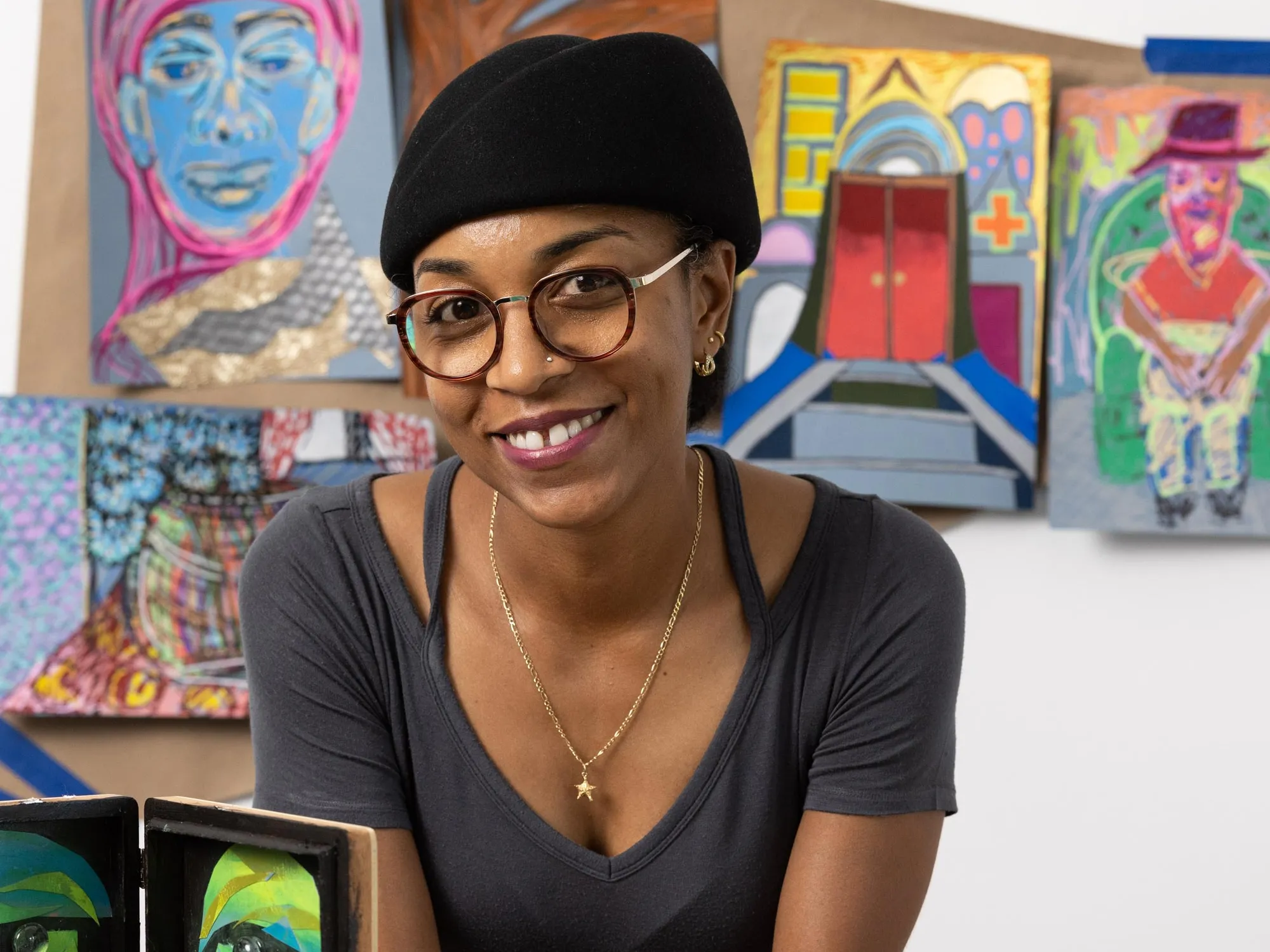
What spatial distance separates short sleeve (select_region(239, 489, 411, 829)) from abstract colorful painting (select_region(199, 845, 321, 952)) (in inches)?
14.4

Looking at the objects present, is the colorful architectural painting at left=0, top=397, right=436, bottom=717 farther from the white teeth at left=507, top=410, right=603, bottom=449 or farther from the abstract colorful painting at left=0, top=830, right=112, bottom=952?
the abstract colorful painting at left=0, top=830, right=112, bottom=952

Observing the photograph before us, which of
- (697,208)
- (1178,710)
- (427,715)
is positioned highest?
(697,208)

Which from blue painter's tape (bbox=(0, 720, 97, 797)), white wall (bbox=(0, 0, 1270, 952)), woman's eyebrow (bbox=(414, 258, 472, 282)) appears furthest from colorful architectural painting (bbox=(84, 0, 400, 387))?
woman's eyebrow (bbox=(414, 258, 472, 282))

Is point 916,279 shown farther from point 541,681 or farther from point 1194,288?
point 541,681

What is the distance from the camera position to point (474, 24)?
5.68 feet

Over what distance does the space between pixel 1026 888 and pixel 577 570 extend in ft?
3.27

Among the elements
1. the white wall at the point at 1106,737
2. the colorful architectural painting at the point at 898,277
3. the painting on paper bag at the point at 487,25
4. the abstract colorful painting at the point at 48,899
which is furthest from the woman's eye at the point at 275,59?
the abstract colorful painting at the point at 48,899

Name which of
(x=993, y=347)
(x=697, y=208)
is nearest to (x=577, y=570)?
(x=697, y=208)

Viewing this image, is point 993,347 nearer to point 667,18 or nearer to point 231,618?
point 667,18

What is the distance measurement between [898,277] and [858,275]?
50 millimetres

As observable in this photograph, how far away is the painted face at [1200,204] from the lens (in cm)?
170

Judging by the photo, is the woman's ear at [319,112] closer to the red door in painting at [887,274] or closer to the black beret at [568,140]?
the red door in painting at [887,274]

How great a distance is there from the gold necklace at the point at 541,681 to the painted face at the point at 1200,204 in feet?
2.83

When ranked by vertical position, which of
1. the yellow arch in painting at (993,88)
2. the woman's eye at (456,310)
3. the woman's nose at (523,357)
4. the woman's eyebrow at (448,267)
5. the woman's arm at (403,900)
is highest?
the yellow arch in painting at (993,88)
